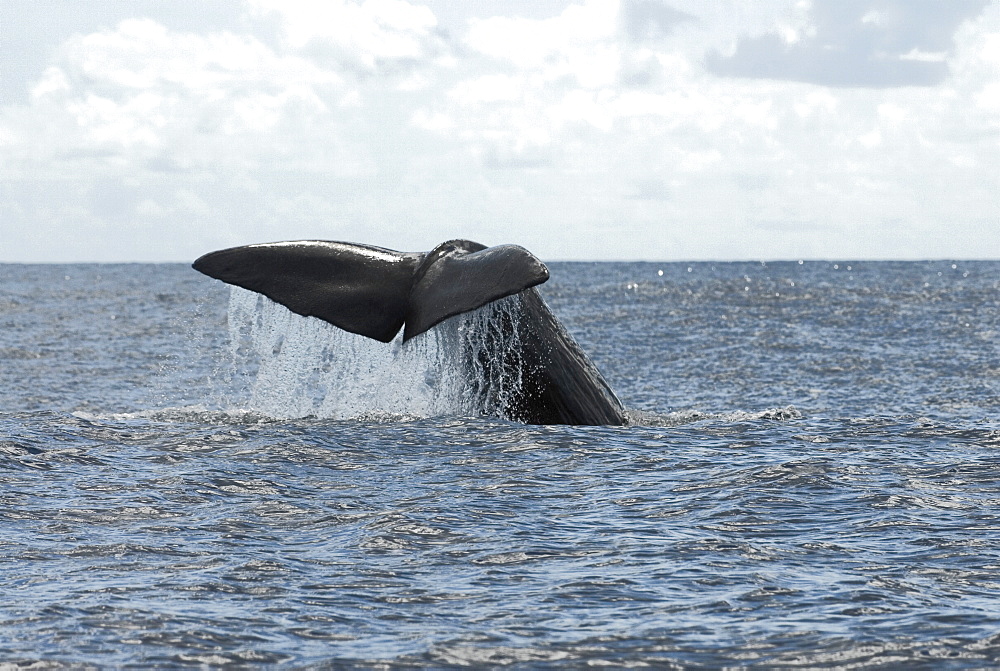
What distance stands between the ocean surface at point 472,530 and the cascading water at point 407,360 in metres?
0.05

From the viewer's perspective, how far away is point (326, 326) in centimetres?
1078

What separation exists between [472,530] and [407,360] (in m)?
4.10

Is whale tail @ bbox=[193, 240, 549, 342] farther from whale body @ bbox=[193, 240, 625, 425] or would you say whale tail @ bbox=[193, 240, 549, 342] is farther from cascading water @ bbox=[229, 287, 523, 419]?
cascading water @ bbox=[229, 287, 523, 419]

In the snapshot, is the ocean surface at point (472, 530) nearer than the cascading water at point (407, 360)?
Yes

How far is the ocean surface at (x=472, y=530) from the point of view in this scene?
221 inches

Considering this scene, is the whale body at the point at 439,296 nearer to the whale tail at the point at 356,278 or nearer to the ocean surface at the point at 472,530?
the whale tail at the point at 356,278

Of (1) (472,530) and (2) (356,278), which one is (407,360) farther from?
(1) (472,530)

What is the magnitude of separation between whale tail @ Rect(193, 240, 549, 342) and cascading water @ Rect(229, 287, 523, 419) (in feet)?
0.89

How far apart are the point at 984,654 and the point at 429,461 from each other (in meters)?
5.25

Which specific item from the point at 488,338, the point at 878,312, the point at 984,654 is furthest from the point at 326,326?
the point at 878,312

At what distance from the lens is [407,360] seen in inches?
457

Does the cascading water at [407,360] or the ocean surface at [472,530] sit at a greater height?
the cascading water at [407,360]

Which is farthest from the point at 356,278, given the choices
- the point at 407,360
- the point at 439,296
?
the point at 407,360

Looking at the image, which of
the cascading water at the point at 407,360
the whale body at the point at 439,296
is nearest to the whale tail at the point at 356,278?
the whale body at the point at 439,296
